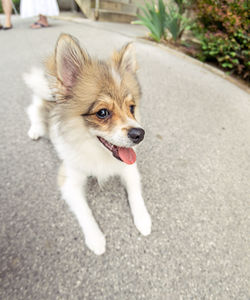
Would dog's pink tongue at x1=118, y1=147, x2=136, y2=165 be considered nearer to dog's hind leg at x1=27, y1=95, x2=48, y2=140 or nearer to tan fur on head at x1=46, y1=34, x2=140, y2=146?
tan fur on head at x1=46, y1=34, x2=140, y2=146

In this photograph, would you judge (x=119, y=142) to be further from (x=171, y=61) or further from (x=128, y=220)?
(x=171, y=61)

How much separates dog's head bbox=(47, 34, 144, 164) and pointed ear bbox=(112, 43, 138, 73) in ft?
0.44

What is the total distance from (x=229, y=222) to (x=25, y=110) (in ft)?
9.13

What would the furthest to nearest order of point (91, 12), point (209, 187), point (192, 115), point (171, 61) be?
1. point (91, 12)
2. point (171, 61)
3. point (192, 115)
4. point (209, 187)

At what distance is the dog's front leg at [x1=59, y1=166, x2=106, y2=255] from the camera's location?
4.42 ft

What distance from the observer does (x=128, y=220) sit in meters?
1.53

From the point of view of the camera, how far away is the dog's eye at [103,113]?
1314 millimetres

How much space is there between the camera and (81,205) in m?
1.50

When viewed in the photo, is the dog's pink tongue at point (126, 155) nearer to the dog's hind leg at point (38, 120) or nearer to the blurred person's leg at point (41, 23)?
the dog's hind leg at point (38, 120)

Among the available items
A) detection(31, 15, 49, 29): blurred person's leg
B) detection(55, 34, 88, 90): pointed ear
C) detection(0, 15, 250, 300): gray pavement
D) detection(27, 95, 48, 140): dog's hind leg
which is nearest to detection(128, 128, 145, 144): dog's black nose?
detection(55, 34, 88, 90): pointed ear

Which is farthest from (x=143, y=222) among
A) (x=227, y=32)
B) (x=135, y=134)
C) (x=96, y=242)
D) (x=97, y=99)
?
(x=227, y=32)

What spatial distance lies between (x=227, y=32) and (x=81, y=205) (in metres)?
4.24

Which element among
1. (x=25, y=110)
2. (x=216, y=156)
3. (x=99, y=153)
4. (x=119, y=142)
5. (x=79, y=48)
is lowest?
(x=25, y=110)

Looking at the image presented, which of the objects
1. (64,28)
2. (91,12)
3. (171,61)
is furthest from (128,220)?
(91,12)
